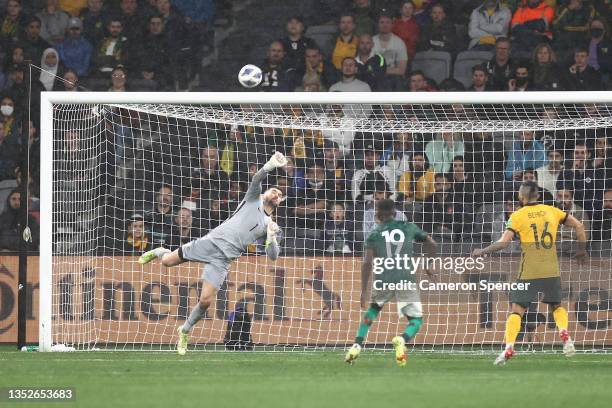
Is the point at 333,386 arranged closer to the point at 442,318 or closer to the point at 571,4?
the point at 442,318

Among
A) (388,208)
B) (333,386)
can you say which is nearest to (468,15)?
(388,208)

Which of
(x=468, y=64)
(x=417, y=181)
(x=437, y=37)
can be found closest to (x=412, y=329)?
(x=417, y=181)

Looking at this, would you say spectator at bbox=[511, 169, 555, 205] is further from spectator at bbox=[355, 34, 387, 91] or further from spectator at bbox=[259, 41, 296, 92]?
spectator at bbox=[259, 41, 296, 92]

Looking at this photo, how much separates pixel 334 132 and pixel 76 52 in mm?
5742

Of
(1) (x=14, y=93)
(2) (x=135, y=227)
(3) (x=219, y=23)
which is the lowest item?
(2) (x=135, y=227)

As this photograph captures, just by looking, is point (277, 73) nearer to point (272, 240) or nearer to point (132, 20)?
point (132, 20)

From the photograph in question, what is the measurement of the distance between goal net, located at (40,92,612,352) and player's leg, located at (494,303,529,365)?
1.37 metres

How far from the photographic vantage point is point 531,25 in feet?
69.6

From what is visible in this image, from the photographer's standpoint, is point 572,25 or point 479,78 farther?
point 572,25

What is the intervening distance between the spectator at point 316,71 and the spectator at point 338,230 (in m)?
3.48

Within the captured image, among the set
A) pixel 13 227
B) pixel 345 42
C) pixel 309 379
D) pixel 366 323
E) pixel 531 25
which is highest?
pixel 531 25

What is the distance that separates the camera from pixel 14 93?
2116 cm

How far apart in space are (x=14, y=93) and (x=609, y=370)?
12.4m

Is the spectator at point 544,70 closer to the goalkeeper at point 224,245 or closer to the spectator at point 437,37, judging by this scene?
the spectator at point 437,37
